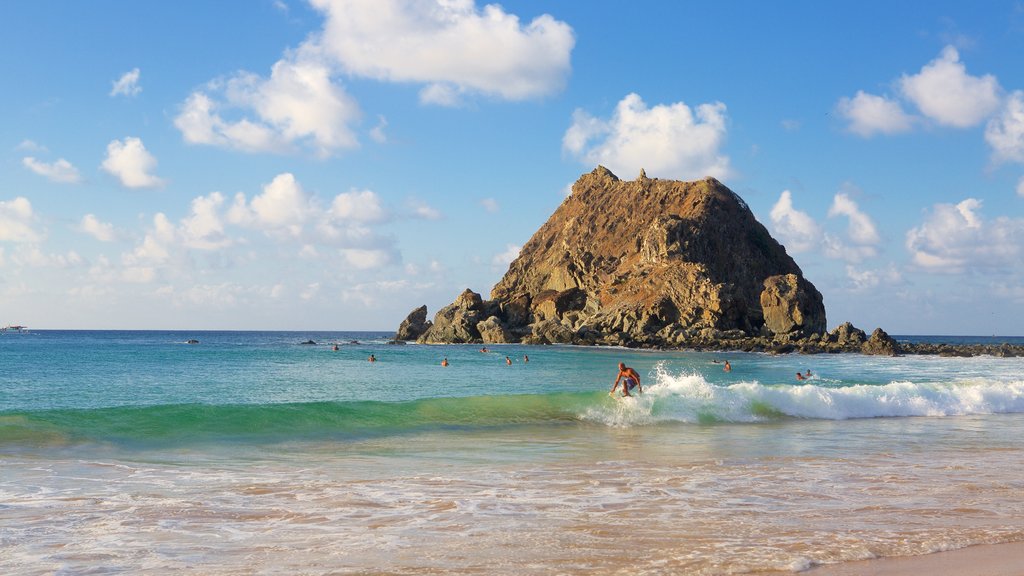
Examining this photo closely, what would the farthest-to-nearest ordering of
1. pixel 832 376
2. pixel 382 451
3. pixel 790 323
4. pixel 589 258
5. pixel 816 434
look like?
pixel 589 258 < pixel 790 323 < pixel 832 376 < pixel 816 434 < pixel 382 451

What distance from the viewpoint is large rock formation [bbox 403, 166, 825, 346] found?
Answer: 300 ft

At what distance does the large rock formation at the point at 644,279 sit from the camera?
91.3 m

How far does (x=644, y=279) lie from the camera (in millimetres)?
101188

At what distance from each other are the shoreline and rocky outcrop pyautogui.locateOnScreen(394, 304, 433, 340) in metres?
106

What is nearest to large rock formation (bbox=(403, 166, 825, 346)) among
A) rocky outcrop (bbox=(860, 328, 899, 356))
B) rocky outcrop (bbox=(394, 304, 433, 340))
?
rocky outcrop (bbox=(394, 304, 433, 340))

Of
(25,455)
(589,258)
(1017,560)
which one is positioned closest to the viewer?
(1017,560)

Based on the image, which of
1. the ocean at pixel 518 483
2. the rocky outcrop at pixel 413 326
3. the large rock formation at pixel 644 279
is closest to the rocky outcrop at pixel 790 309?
the large rock formation at pixel 644 279

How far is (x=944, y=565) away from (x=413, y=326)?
108325 millimetres

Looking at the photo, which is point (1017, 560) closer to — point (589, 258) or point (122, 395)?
point (122, 395)

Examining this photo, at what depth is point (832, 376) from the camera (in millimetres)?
42188

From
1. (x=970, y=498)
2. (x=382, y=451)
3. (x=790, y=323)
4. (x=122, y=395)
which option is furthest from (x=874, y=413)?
(x=790, y=323)

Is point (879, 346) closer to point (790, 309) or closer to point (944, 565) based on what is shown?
point (790, 309)

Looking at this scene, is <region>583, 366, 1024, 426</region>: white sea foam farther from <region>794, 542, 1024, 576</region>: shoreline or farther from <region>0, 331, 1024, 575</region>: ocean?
<region>794, 542, 1024, 576</region>: shoreline

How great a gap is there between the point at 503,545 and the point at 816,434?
1266 cm
